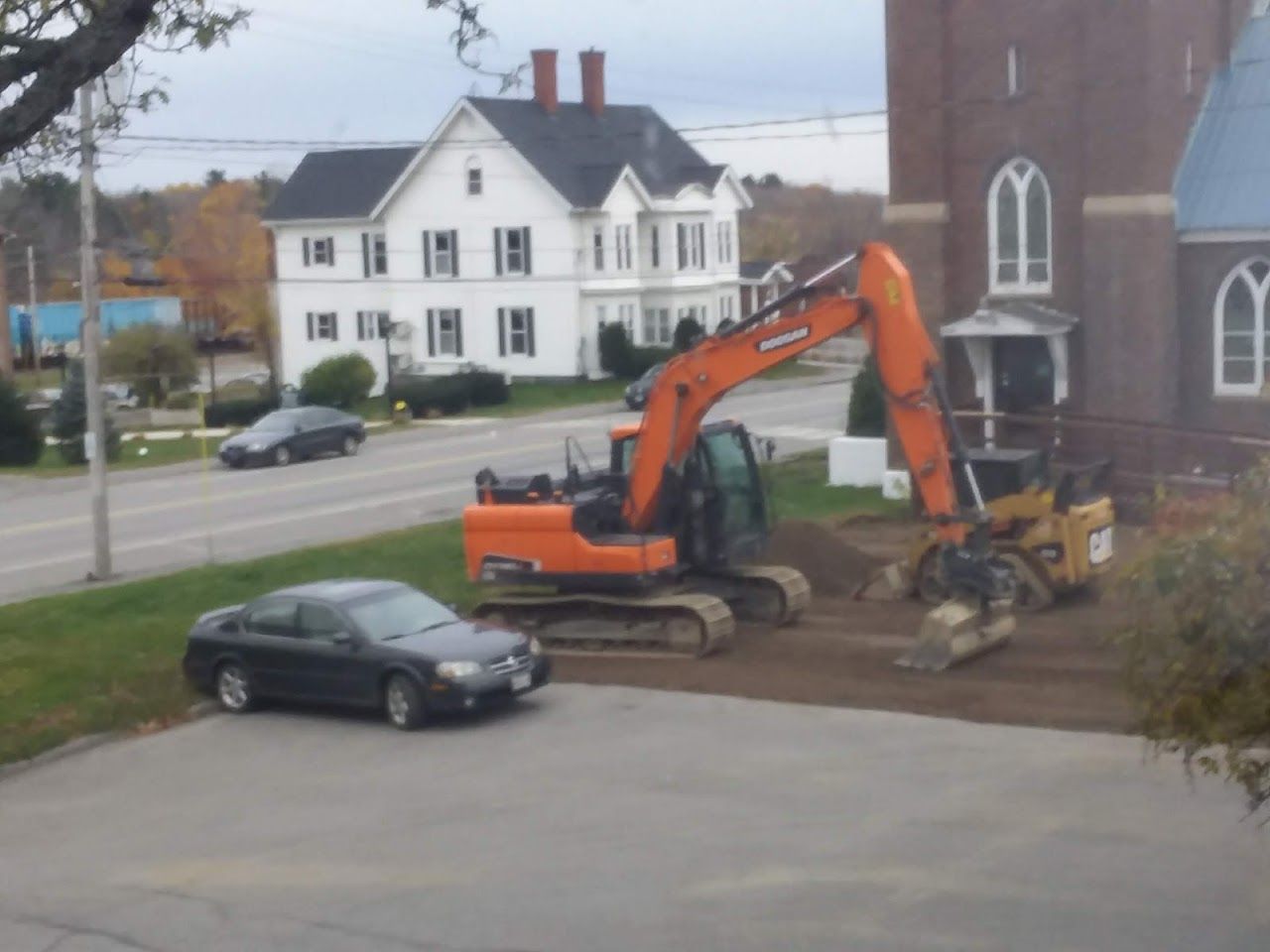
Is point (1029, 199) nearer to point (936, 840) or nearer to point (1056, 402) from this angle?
point (1056, 402)

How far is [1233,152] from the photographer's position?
31.0 meters

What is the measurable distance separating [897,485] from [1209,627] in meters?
25.9

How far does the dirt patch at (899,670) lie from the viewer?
18312mm

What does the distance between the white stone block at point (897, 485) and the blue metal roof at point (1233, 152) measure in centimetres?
651

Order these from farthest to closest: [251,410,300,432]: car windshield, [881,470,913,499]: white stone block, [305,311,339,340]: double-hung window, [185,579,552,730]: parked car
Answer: [305,311,339,340]: double-hung window
[251,410,300,432]: car windshield
[881,470,913,499]: white stone block
[185,579,552,730]: parked car

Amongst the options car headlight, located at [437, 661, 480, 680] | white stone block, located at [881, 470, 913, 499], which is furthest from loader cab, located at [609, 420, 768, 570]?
white stone block, located at [881, 470, 913, 499]

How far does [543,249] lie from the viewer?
6162 cm

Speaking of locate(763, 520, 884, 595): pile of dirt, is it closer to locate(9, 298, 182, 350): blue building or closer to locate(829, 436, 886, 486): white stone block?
locate(829, 436, 886, 486): white stone block

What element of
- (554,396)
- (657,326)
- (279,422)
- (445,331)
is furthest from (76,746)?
(657,326)

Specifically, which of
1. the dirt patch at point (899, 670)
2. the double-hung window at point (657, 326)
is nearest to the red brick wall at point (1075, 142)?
the dirt patch at point (899, 670)

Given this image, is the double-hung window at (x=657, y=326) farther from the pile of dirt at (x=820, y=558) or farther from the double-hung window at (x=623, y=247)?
the pile of dirt at (x=820, y=558)

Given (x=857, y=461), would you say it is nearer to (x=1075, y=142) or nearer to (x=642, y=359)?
(x=1075, y=142)

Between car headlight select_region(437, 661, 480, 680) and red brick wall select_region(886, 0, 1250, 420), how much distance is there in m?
15.9

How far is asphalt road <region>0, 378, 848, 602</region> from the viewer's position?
32.8m
